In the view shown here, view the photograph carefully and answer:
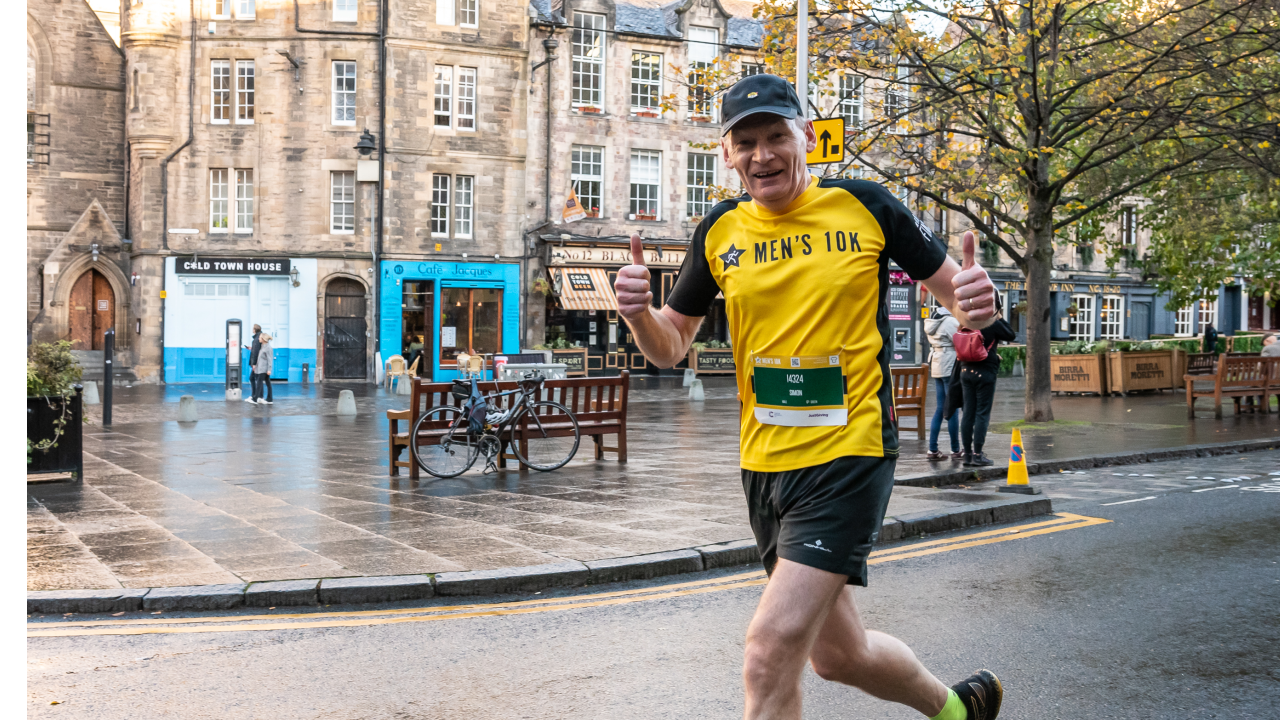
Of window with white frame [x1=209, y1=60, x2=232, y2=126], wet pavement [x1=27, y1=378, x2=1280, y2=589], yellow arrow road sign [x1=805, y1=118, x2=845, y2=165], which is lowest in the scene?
wet pavement [x1=27, y1=378, x2=1280, y2=589]

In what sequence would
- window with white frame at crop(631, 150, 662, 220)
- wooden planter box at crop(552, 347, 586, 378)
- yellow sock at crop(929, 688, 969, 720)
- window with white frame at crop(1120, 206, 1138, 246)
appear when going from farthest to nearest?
window with white frame at crop(1120, 206, 1138, 246) < window with white frame at crop(631, 150, 662, 220) < wooden planter box at crop(552, 347, 586, 378) < yellow sock at crop(929, 688, 969, 720)

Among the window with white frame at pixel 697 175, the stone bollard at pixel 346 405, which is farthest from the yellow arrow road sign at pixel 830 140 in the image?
the window with white frame at pixel 697 175

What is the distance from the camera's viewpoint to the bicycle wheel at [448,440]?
37.2ft

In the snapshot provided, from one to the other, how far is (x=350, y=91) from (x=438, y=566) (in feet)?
97.0

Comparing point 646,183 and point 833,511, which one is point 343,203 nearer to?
point 646,183

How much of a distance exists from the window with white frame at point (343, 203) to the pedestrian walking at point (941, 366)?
24.5 metres

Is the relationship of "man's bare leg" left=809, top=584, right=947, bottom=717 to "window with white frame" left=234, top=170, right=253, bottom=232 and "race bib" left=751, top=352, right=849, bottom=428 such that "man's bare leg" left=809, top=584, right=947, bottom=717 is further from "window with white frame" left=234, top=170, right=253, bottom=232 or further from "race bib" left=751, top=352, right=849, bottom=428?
"window with white frame" left=234, top=170, right=253, bottom=232

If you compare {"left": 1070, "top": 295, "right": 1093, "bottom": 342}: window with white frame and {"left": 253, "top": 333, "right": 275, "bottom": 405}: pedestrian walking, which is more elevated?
{"left": 1070, "top": 295, "right": 1093, "bottom": 342}: window with white frame

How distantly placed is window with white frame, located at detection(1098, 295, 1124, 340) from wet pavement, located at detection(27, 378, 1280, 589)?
30.1 meters

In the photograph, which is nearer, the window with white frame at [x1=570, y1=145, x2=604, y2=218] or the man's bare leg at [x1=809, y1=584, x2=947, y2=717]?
the man's bare leg at [x1=809, y1=584, x2=947, y2=717]

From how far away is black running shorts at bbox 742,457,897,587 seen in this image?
308cm

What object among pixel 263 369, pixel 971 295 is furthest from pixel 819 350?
pixel 263 369

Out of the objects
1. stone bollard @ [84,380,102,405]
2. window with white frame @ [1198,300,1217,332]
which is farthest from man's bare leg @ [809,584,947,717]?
window with white frame @ [1198,300,1217,332]
